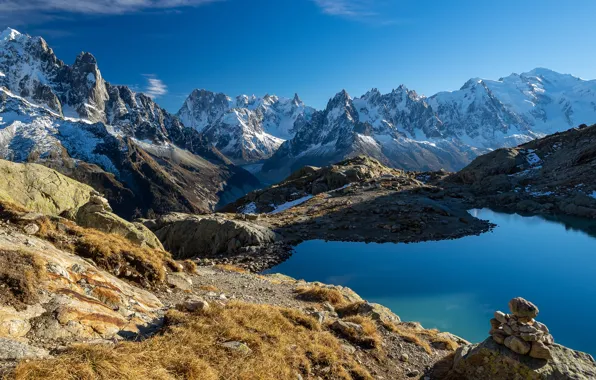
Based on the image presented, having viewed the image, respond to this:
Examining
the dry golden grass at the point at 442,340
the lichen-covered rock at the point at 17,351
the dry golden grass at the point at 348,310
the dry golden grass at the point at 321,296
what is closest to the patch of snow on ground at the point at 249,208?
the dry golden grass at the point at 321,296

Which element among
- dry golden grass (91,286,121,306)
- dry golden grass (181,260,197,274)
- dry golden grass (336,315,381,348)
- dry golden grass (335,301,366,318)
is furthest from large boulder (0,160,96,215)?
dry golden grass (336,315,381,348)

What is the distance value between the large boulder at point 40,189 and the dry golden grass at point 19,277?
12667 mm

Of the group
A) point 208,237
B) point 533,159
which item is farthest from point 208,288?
point 533,159

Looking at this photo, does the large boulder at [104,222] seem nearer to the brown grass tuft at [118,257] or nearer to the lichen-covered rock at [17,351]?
the brown grass tuft at [118,257]

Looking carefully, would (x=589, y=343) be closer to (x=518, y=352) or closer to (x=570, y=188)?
(x=518, y=352)

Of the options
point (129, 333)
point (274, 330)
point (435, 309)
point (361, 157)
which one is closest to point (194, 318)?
point (129, 333)

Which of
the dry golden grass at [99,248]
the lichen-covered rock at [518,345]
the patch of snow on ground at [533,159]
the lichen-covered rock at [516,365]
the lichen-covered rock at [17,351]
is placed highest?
the patch of snow on ground at [533,159]

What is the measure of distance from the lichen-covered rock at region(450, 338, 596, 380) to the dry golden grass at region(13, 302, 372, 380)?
12.0 feet

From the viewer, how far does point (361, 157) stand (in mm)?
120562

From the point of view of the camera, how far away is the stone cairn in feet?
37.7

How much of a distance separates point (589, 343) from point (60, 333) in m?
31.0

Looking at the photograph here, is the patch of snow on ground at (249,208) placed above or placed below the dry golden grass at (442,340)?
above

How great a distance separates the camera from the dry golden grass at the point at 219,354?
7.23m

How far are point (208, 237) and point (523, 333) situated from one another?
3913 cm
